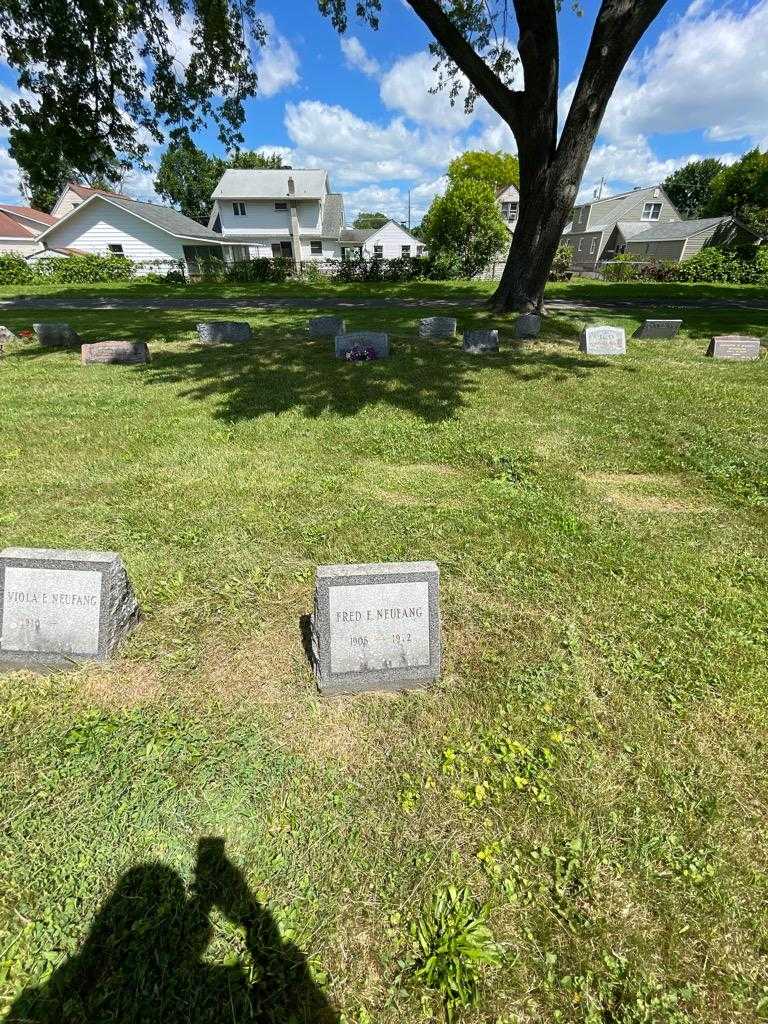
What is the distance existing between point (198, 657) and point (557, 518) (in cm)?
325

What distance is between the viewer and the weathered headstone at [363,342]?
963 centimetres

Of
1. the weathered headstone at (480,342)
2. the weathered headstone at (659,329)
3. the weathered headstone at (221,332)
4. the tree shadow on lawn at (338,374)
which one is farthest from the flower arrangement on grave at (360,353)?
the weathered headstone at (659,329)

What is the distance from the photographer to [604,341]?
1045 cm

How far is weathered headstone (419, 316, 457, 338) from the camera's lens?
11.9m

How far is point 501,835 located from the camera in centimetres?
Answer: 210

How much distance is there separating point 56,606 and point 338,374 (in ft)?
22.5

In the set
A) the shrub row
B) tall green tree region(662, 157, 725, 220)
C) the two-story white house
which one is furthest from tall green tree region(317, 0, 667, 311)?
tall green tree region(662, 157, 725, 220)

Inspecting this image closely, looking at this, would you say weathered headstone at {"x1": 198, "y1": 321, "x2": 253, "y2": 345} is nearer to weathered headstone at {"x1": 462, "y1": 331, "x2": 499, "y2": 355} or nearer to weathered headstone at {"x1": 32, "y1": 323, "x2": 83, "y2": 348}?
weathered headstone at {"x1": 32, "y1": 323, "x2": 83, "y2": 348}

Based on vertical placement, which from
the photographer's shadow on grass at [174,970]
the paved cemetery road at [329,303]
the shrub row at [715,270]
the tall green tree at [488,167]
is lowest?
the photographer's shadow on grass at [174,970]

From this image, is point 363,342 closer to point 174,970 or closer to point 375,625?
point 375,625

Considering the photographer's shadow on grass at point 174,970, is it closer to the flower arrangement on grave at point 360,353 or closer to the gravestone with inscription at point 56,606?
the gravestone with inscription at point 56,606

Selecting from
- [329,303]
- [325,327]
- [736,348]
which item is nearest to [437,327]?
[325,327]

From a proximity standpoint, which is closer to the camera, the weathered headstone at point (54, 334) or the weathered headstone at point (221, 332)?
the weathered headstone at point (54, 334)

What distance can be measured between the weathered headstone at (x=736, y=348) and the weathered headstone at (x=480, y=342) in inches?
189
